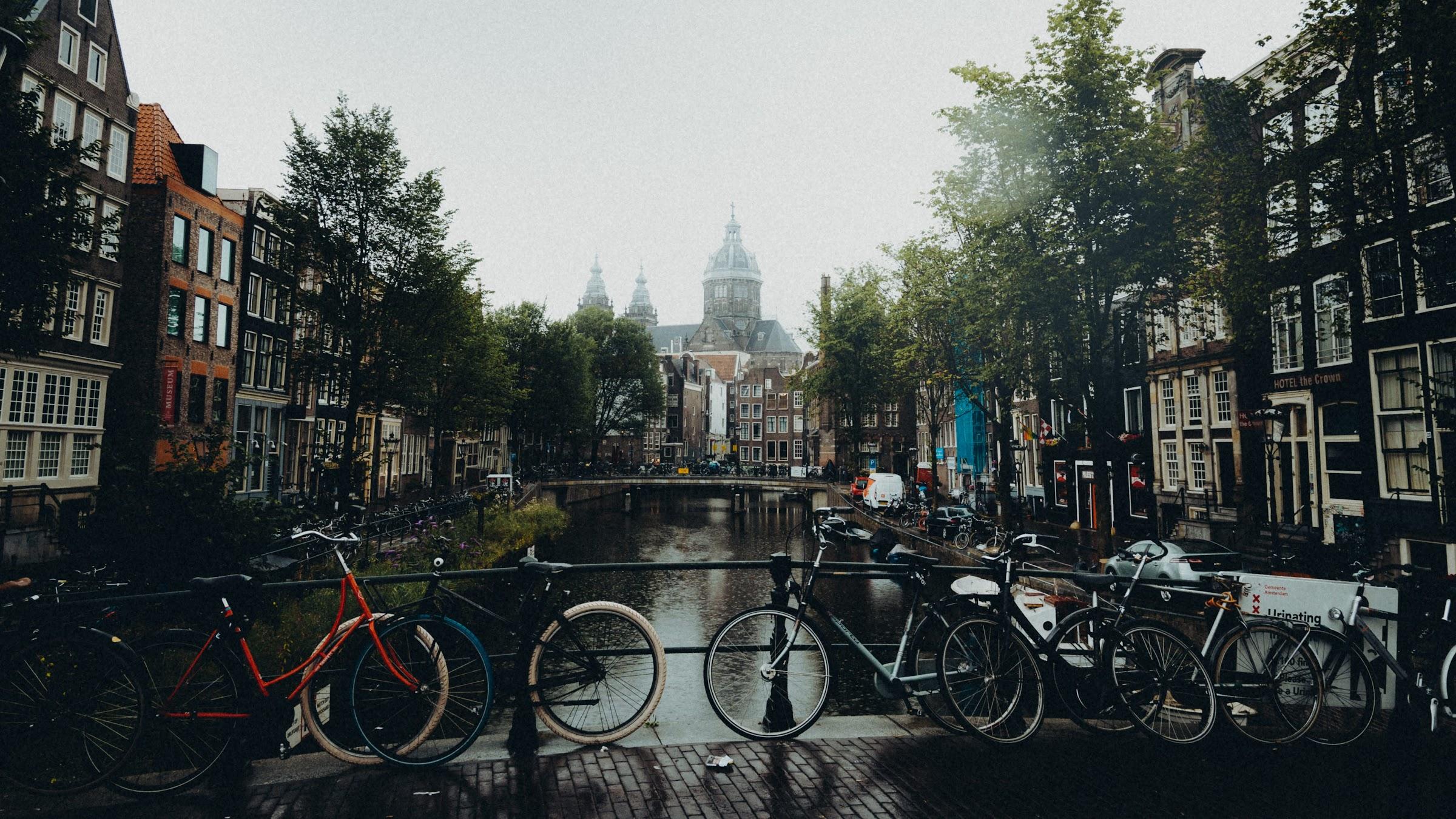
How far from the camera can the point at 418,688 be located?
15.7ft

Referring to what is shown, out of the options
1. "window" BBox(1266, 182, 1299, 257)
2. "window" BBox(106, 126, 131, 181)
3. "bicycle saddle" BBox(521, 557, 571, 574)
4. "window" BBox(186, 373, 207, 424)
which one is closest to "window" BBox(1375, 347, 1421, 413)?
"window" BBox(1266, 182, 1299, 257)

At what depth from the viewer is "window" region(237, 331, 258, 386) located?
3644 cm

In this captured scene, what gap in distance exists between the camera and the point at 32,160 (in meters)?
12.4

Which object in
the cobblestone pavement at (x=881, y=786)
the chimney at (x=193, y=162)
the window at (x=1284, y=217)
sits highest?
the chimney at (x=193, y=162)

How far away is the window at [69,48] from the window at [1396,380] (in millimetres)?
39942

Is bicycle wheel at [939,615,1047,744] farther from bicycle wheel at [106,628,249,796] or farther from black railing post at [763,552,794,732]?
bicycle wheel at [106,628,249,796]

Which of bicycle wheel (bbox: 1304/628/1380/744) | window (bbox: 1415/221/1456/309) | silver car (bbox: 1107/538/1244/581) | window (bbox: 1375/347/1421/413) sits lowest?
silver car (bbox: 1107/538/1244/581)

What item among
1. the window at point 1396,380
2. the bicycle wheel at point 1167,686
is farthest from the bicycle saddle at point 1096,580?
the window at point 1396,380

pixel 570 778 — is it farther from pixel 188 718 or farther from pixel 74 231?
pixel 74 231

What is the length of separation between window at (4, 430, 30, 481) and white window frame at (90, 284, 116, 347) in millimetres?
3996

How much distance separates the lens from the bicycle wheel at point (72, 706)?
13.9 ft

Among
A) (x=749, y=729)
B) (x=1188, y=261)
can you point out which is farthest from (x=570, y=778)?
(x=1188, y=261)

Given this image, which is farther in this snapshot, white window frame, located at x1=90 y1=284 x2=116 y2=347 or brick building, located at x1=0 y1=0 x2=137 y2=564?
white window frame, located at x1=90 y1=284 x2=116 y2=347

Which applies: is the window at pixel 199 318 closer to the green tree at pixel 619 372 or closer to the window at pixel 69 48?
the window at pixel 69 48
